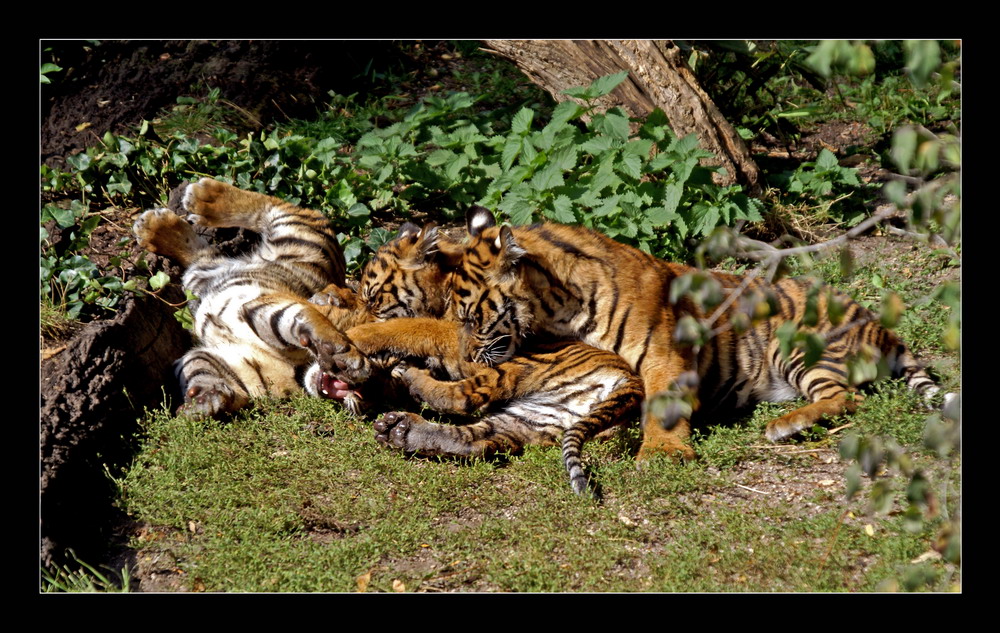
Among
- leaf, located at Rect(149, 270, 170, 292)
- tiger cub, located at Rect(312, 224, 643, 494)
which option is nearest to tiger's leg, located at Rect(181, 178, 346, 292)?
leaf, located at Rect(149, 270, 170, 292)

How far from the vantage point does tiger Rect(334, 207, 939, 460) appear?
5.00 meters

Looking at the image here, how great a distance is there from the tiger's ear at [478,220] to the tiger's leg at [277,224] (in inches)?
A: 48.8

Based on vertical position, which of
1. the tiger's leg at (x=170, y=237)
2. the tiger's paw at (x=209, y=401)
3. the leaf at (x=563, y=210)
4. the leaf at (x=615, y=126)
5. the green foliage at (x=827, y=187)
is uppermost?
the leaf at (x=615, y=126)

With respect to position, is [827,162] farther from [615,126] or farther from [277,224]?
[277,224]

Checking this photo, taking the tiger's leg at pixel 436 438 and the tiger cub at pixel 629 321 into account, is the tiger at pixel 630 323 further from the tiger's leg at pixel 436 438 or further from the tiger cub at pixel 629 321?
the tiger's leg at pixel 436 438

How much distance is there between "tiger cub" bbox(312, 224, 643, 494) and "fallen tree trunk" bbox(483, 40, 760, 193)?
237cm

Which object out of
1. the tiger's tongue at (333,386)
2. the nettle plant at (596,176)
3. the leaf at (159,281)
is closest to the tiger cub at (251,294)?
the tiger's tongue at (333,386)

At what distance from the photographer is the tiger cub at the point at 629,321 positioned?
501cm

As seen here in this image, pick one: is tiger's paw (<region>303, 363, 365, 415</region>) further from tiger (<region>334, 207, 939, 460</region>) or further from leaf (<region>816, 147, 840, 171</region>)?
leaf (<region>816, 147, 840, 171</region>)

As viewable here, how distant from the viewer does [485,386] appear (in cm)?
497

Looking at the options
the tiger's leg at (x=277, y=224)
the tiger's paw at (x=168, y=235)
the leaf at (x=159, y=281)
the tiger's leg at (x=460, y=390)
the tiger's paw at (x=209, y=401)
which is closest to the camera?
the tiger's leg at (x=460, y=390)

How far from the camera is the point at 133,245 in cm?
638

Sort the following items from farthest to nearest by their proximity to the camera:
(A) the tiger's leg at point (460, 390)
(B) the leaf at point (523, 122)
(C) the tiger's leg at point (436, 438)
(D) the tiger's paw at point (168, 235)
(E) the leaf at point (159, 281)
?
(B) the leaf at point (523, 122), (D) the tiger's paw at point (168, 235), (E) the leaf at point (159, 281), (A) the tiger's leg at point (460, 390), (C) the tiger's leg at point (436, 438)

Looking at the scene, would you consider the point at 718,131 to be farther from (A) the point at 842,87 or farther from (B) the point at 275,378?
(B) the point at 275,378
